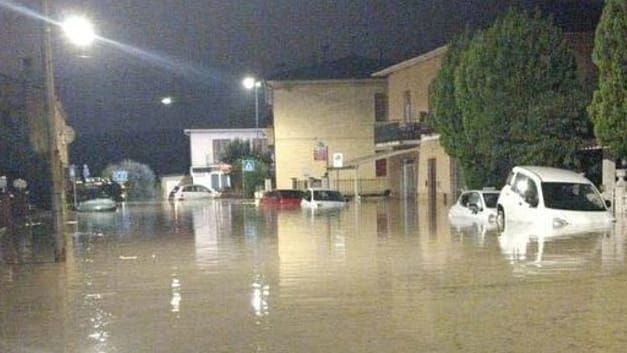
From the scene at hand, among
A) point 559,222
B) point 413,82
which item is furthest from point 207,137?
point 559,222

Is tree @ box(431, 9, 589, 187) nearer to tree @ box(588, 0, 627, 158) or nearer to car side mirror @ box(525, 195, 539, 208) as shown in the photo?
tree @ box(588, 0, 627, 158)

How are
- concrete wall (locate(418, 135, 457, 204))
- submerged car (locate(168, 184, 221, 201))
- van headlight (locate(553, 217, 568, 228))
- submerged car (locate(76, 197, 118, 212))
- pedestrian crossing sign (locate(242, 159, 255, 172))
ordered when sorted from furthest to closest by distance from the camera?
1. submerged car (locate(168, 184, 221, 201))
2. pedestrian crossing sign (locate(242, 159, 255, 172))
3. submerged car (locate(76, 197, 118, 212))
4. concrete wall (locate(418, 135, 457, 204))
5. van headlight (locate(553, 217, 568, 228))

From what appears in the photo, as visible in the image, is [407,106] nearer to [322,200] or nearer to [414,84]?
[414,84]

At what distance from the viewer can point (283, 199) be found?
4756cm

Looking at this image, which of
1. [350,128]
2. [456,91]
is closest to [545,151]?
[456,91]

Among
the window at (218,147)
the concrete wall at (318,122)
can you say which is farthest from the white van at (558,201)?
the window at (218,147)

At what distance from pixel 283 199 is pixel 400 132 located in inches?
319

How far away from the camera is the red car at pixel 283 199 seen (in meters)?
47.1

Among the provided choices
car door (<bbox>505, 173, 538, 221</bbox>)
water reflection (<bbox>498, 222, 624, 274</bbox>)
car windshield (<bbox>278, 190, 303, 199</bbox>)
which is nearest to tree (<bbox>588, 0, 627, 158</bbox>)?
car door (<bbox>505, 173, 538, 221</bbox>)

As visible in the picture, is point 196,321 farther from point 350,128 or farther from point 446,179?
point 350,128

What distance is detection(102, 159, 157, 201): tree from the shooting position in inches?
3238

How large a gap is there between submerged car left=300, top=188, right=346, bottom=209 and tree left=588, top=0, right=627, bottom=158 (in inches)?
769

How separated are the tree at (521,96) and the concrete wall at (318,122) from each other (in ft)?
85.3

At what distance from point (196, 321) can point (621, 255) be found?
9776mm
